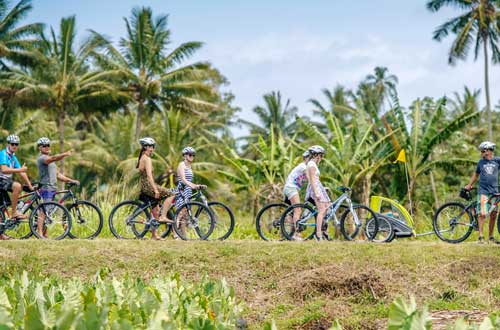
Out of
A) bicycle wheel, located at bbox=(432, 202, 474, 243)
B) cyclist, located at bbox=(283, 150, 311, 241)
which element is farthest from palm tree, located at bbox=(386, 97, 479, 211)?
cyclist, located at bbox=(283, 150, 311, 241)

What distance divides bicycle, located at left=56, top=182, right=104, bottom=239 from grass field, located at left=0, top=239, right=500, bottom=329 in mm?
1005

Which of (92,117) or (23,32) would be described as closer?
(23,32)

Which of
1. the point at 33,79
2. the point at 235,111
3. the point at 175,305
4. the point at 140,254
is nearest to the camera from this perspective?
the point at 175,305

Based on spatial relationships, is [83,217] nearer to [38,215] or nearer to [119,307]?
[38,215]

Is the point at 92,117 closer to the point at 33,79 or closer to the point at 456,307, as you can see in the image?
the point at 33,79

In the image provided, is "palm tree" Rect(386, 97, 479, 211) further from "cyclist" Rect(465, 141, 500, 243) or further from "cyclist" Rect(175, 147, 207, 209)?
"cyclist" Rect(175, 147, 207, 209)

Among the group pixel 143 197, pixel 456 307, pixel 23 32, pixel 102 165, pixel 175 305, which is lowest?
pixel 456 307

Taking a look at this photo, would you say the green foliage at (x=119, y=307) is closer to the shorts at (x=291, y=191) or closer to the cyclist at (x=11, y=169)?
the cyclist at (x=11, y=169)

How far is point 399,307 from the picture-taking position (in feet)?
9.81

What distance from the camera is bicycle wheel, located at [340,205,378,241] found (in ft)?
35.5

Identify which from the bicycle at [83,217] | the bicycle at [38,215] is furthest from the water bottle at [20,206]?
the bicycle at [83,217]

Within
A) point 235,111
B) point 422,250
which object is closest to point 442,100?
point 422,250

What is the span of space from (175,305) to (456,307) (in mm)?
5232

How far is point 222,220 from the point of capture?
1231cm
